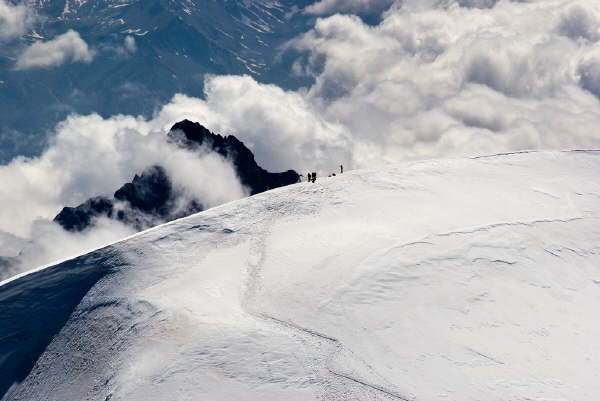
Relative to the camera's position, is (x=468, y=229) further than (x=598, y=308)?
Yes

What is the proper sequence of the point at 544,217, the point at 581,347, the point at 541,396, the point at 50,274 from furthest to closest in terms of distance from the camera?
the point at 544,217
the point at 50,274
the point at 581,347
the point at 541,396

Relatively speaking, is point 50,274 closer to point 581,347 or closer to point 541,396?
point 541,396

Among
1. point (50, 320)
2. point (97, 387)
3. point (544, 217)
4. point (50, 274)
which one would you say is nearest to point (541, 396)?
point (544, 217)

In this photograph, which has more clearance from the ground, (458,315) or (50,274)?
(50,274)

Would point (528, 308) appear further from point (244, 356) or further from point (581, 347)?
point (244, 356)

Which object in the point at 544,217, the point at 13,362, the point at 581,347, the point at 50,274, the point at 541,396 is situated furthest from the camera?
the point at 544,217

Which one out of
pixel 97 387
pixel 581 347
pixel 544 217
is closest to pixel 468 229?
pixel 544 217

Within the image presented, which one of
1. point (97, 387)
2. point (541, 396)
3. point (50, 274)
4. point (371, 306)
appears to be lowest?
point (541, 396)
